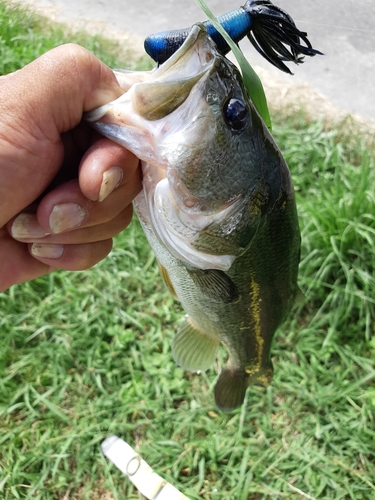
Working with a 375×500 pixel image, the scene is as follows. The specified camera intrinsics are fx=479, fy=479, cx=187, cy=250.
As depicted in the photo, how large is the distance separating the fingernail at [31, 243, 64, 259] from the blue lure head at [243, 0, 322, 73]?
0.80 meters

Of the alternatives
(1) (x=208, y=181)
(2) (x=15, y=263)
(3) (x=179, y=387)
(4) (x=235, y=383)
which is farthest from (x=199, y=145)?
(3) (x=179, y=387)

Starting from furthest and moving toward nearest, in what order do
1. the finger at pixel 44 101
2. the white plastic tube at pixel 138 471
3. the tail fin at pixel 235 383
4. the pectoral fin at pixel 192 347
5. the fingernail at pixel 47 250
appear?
the white plastic tube at pixel 138 471 → the tail fin at pixel 235 383 → the pectoral fin at pixel 192 347 → the fingernail at pixel 47 250 → the finger at pixel 44 101

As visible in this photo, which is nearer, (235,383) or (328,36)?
(235,383)

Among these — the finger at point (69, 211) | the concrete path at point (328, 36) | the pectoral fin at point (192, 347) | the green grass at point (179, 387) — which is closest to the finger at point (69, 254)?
the finger at point (69, 211)

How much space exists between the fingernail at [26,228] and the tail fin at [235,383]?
1.02m

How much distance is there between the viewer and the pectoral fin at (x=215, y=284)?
4.19ft

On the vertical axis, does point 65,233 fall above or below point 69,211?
below

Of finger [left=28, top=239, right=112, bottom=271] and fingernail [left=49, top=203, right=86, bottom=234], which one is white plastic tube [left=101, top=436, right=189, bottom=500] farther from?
fingernail [left=49, top=203, right=86, bottom=234]

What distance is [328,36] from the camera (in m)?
3.71

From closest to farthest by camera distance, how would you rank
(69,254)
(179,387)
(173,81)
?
(173,81), (69,254), (179,387)

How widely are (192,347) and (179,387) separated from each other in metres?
0.66

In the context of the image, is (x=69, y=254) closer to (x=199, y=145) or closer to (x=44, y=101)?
(x=44, y=101)

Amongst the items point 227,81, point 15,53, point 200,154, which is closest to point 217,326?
point 200,154

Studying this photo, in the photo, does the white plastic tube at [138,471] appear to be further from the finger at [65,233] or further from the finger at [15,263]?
the finger at [65,233]
